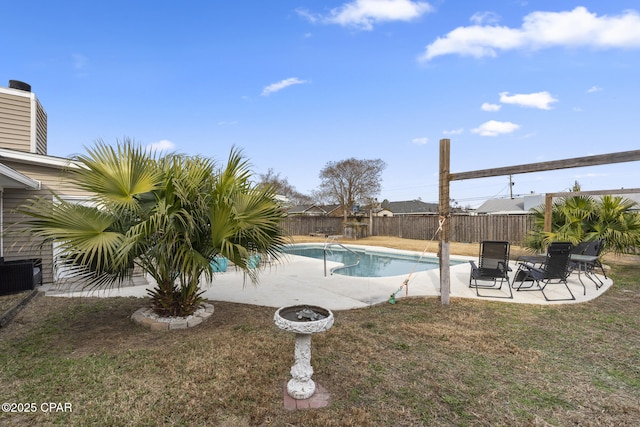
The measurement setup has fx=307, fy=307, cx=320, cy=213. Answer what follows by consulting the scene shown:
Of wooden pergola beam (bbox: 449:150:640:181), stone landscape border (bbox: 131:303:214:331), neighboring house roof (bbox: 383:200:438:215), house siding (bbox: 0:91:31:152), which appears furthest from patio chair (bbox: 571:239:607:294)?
neighboring house roof (bbox: 383:200:438:215)

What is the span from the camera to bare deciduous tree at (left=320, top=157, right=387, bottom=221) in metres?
28.5

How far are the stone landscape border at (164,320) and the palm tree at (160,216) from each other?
150 millimetres

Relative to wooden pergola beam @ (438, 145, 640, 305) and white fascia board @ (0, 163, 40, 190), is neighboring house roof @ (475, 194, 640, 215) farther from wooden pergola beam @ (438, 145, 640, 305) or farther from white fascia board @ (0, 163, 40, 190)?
white fascia board @ (0, 163, 40, 190)

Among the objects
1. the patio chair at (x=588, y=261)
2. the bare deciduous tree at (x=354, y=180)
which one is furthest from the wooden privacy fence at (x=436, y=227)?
the patio chair at (x=588, y=261)

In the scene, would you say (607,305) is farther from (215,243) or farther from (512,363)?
(215,243)

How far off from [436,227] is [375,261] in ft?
25.4

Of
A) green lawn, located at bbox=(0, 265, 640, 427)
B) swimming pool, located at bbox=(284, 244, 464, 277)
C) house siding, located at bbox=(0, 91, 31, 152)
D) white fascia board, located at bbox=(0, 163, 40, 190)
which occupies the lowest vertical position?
swimming pool, located at bbox=(284, 244, 464, 277)

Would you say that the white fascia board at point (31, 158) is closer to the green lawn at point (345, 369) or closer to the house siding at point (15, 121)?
the house siding at point (15, 121)

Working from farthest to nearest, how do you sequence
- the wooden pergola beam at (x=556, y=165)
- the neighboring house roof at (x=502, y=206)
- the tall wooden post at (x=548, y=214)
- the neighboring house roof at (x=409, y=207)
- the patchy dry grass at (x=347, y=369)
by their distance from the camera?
the neighboring house roof at (x=409, y=207)
the neighboring house roof at (x=502, y=206)
the tall wooden post at (x=548, y=214)
the wooden pergola beam at (x=556, y=165)
the patchy dry grass at (x=347, y=369)

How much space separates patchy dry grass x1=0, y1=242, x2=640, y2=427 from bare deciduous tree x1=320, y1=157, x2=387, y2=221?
77.8ft

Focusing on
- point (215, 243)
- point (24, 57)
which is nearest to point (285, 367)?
point (215, 243)

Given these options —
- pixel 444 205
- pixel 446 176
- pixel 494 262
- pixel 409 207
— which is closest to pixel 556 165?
pixel 446 176

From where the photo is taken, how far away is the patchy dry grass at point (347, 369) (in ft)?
7.93

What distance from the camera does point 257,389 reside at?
274 cm
